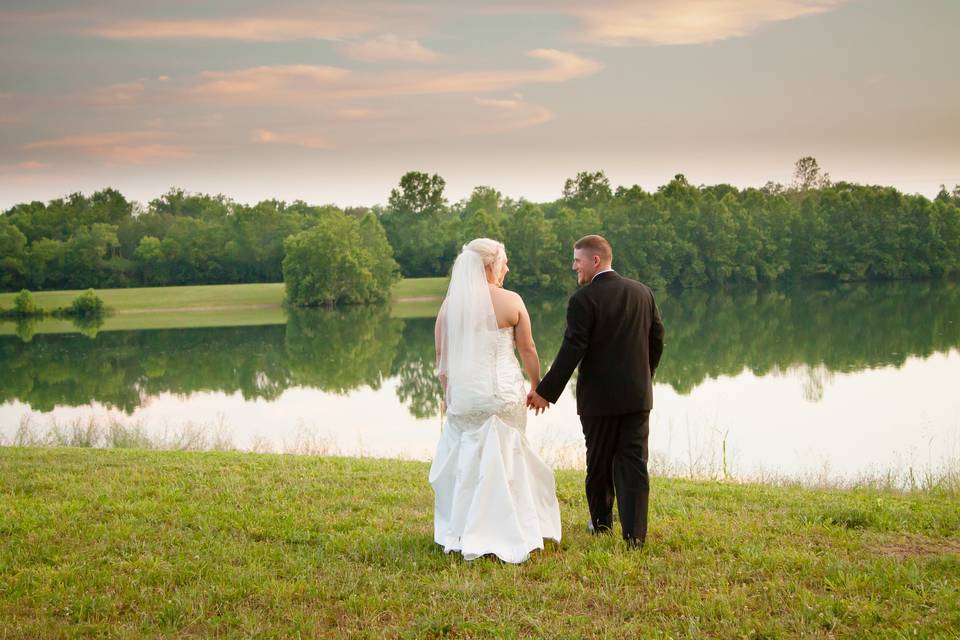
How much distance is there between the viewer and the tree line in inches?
2972

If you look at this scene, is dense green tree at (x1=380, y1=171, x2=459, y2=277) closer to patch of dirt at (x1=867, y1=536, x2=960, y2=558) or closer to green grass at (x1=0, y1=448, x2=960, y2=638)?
green grass at (x1=0, y1=448, x2=960, y2=638)

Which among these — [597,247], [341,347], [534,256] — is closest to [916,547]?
[597,247]

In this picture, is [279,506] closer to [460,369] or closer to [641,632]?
[460,369]

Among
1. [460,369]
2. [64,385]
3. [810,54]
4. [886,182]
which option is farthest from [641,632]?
[886,182]

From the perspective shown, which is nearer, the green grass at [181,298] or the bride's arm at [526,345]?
the bride's arm at [526,345]

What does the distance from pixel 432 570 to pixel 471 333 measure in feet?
5.51

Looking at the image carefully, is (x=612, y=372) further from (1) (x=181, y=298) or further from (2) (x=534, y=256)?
(2) (x=534, y=256)

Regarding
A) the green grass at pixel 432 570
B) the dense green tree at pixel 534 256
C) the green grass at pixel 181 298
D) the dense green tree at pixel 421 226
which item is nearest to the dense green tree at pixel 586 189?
the dense green tree at pixel 421 226

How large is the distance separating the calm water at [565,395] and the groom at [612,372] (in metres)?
5.43

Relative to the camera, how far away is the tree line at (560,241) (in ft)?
248

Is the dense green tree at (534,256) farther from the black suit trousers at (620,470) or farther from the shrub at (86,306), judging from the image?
the black suit trousers at (620,470)

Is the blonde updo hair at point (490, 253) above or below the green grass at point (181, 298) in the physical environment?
below

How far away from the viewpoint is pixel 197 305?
66.2 metres

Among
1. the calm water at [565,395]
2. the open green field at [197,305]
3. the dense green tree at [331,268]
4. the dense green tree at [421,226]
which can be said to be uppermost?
the dense green tree at [421,226]
